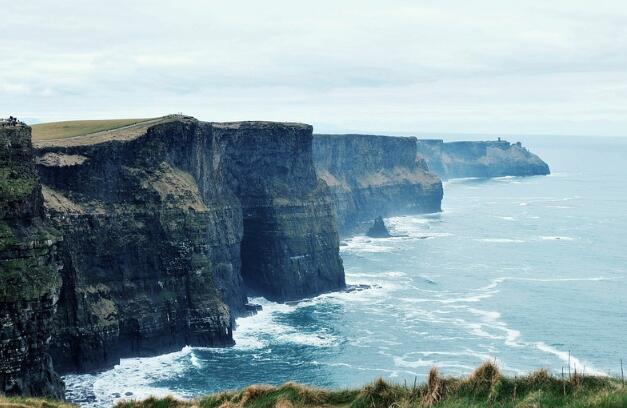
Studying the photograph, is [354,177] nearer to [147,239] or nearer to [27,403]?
[147,239]

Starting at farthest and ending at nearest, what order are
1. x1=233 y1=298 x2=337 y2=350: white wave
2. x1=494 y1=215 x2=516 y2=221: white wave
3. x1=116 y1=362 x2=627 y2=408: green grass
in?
x1=494 y1=215 x2=516 y2=221: white wave
x1=233 y1=298 x2=337 y2=350: white wave
x1=116 y1=362 x2=627 y2=408: green grass

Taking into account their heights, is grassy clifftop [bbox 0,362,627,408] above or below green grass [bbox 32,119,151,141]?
below

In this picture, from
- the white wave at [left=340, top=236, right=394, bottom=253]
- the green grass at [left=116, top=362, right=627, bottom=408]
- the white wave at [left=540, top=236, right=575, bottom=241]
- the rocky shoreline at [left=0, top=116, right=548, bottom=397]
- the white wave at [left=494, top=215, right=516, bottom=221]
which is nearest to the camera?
the green grass at [left=116, top=362, right=627, bottom=408]

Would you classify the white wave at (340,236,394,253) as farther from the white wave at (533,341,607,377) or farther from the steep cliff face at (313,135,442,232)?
the white wave at (533,341,607,377)

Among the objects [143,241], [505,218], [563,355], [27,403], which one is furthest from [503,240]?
[27,403]

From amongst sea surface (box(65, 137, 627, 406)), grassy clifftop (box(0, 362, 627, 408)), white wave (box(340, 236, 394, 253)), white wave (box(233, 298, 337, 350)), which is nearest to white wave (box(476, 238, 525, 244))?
sea surface (box(65, 137, 627, 406))

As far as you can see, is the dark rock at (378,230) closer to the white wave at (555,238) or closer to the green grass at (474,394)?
the white wave at (555,238)

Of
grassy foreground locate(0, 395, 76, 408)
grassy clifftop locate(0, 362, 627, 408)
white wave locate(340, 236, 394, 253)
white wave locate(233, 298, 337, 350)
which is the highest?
grassy clifftop locate(0, 362, 627, 408)
